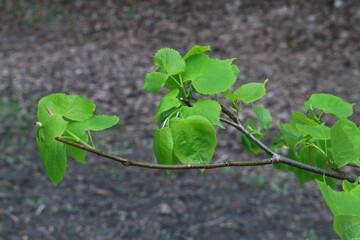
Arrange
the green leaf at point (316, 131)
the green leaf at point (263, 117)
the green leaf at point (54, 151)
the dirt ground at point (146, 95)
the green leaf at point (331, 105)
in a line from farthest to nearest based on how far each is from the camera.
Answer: the dirt ground at point (146, 95)
the green leaf at point (263, 117)
the green leaf at point (331, 105)
the green leaf at point (316, 131)
the green leaf at point (54, 151)

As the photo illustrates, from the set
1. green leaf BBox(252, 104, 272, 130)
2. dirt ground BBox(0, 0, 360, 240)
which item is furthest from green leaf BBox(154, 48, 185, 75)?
dirt ground BBox(0, 0, 360, 240)

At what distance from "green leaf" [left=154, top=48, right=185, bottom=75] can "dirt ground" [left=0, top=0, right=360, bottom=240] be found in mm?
2107

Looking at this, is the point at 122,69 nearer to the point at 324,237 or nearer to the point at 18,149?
the point at 18,149

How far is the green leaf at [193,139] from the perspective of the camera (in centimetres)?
56

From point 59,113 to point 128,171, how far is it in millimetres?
2710

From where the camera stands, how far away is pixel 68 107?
22.9 inches

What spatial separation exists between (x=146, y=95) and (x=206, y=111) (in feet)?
11.8

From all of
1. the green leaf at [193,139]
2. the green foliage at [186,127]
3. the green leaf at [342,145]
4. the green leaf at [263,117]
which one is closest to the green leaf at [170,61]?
the green foliage at [186,127]

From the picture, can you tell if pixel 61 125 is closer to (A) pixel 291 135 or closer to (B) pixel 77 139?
(B) pixel 77 139

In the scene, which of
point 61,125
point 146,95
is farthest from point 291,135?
point 146,95

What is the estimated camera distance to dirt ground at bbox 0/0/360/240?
274 centimetres

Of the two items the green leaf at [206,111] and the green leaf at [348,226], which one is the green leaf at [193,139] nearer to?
the green leaf at [206,111]

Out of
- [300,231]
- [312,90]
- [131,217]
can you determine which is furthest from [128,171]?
[312,90]

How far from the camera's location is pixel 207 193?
9.84ft
